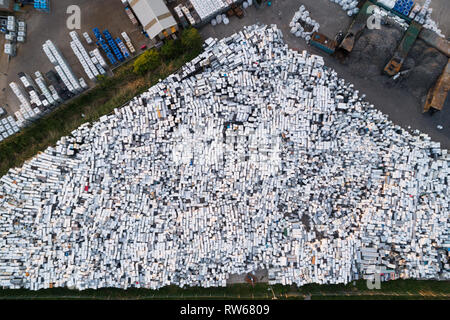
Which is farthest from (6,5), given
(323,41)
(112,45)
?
(323,41)

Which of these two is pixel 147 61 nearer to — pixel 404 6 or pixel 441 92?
pixel 404 6

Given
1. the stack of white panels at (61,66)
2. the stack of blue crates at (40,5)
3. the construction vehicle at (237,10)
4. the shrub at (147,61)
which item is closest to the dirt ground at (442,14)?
the construction vehicle at (237,10)

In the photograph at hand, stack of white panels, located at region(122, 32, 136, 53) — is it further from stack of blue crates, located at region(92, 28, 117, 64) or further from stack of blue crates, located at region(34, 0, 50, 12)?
stack of blue crates, located at region(34, 0, 50, 12)

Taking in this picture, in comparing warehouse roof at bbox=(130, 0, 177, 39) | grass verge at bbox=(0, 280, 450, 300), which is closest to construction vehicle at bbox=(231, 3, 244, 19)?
warehouse roof at bbox=(130, 0, 177, 39)

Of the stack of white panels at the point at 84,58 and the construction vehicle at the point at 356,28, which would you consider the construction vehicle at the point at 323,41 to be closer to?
the construction vehicle at the point at 356,28

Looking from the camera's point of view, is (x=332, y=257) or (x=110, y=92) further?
(x=110, y=92)
